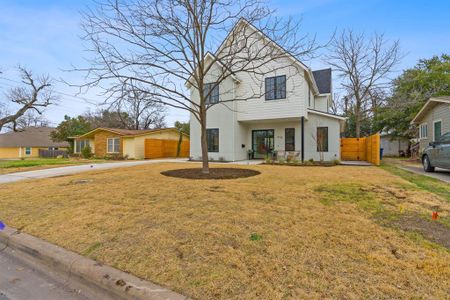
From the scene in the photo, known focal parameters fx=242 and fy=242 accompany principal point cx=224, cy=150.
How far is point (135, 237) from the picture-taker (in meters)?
3.29

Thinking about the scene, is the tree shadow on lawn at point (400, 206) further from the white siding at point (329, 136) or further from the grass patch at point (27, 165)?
the grass patch at point (27, 165)

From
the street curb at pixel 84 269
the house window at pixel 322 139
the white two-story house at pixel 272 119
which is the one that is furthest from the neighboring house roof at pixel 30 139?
the street curb at pixel 84 269

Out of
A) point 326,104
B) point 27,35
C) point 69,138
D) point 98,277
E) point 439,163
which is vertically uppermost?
point 27,35

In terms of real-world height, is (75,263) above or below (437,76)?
below

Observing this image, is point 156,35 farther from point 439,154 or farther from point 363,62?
point 363,62

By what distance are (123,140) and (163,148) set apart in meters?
3.75

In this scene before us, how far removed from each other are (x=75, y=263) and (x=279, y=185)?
16.1ft

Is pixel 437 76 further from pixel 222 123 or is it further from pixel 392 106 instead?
pixel 222 123

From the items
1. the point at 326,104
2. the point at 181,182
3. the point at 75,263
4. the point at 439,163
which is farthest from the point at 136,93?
the point at 326,104

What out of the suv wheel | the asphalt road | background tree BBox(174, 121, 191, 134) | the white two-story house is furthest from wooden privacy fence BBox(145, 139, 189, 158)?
the asphalt road

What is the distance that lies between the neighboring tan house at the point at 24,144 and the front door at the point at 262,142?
40.1m

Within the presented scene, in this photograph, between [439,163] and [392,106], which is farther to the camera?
[392,106]

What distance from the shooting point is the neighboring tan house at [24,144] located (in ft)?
142

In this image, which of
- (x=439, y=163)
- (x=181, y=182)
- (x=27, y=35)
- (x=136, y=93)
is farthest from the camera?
Answer: (x=27, y=35)
